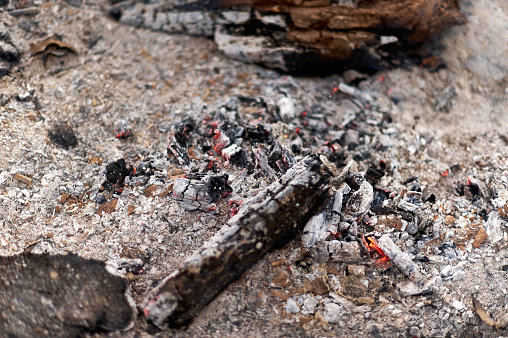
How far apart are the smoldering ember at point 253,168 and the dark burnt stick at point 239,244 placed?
0.8 inches

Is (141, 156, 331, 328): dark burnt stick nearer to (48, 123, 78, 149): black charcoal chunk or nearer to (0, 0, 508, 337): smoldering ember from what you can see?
(0, 0, 508, 337): smoldering ember

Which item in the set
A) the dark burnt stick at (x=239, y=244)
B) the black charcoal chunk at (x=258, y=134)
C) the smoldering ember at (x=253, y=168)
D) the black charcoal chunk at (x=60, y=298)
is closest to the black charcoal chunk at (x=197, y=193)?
the smoldering ember at (x=253, y=168)

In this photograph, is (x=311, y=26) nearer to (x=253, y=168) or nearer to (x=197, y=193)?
(x=253, y=168)

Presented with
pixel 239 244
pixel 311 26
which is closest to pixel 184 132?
pixel 239 244

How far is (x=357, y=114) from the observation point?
17.4ft

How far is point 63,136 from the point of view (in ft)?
14.8

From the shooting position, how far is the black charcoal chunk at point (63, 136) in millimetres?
4453

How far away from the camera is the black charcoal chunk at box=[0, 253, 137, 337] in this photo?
2.97 m

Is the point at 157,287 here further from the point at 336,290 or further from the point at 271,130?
the point at 271,130

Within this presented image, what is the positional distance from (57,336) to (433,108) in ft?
19.5

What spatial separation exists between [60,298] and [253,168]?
2.46m

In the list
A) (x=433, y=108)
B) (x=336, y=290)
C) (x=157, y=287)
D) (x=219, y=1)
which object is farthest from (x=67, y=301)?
(x=433, y=108)

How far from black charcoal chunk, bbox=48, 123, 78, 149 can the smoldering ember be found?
0.03 m

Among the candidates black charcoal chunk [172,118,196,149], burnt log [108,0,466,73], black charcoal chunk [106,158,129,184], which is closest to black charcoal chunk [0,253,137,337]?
black charcoal chunk [106,158,129,184]
